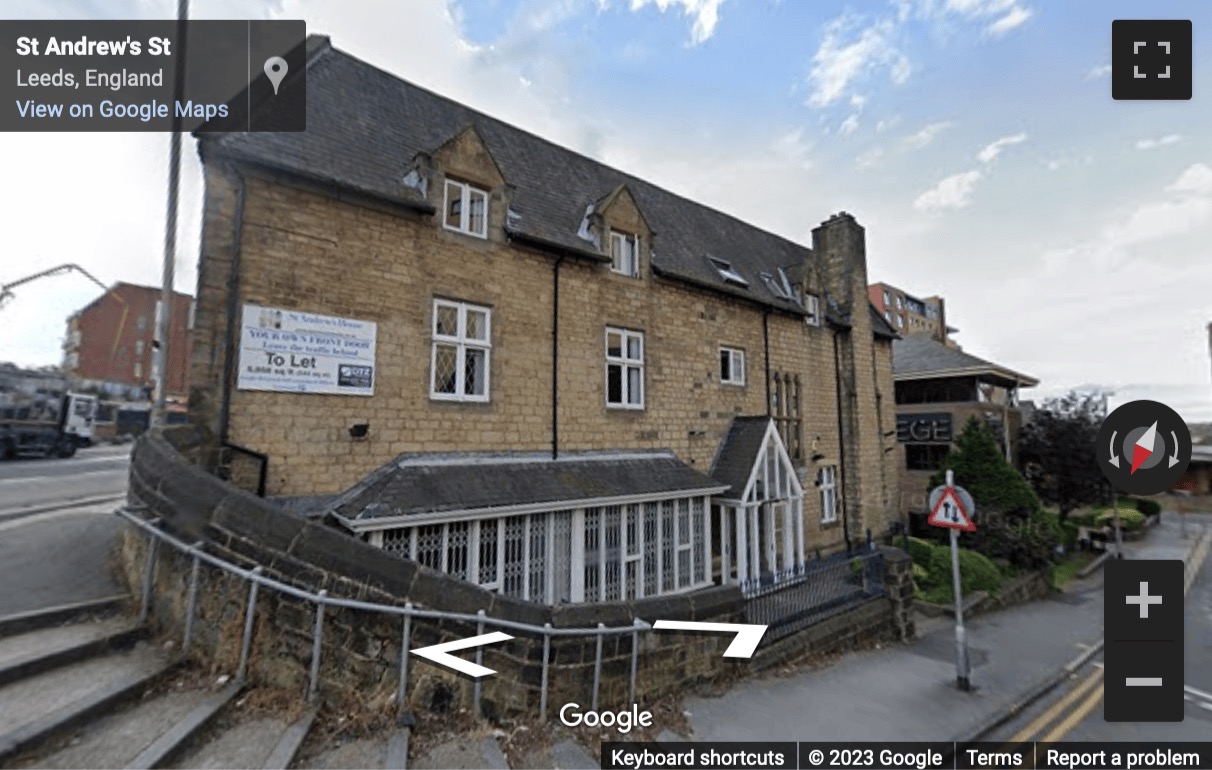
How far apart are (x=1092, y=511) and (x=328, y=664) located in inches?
1774

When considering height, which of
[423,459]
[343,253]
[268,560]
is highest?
[343,253]

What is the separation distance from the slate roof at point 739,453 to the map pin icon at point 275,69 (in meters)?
12.5

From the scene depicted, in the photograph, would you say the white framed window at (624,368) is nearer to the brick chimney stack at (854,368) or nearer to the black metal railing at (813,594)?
the black metal railing at (813,594)

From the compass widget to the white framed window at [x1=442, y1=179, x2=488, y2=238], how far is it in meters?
9.72

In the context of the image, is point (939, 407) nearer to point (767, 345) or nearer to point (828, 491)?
point (828, 491)

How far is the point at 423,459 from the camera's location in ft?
28.6

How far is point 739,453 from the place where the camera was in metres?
13.2

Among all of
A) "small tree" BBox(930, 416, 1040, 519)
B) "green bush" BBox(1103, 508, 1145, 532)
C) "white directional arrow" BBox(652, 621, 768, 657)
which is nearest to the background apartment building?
"green bush" BBox(1103, 508, 1145, 532)

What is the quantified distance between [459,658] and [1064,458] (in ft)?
97.4

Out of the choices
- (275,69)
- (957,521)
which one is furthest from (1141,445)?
(275,69)

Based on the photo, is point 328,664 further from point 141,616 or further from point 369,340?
point 369,340

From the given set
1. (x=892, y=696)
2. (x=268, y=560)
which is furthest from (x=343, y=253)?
(x=892, y=696)

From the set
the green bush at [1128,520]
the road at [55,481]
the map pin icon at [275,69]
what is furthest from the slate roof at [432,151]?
the green bush at [1128,520]

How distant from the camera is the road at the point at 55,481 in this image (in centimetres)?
1183
